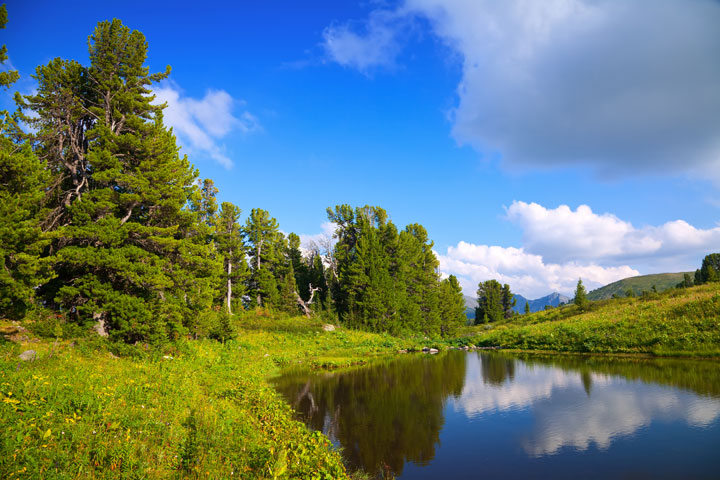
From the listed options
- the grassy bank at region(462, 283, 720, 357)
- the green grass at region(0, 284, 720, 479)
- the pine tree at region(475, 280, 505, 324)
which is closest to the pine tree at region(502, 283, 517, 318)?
the pine tree at region(475, 280, 505, 324)

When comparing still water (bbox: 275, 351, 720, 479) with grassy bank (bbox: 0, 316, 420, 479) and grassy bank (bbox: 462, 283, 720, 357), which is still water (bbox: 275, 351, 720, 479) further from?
grassy bank (bbox: 462, 283, 720, 357)

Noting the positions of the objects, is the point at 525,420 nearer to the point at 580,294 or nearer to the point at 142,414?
the point at 142,414

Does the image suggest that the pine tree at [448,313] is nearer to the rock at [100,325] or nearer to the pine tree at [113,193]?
the pine tree at [113,193]

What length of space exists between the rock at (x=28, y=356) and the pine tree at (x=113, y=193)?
561 cm

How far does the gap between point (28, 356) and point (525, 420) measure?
20.1m

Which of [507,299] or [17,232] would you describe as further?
[507,299]

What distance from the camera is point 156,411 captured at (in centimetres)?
1009

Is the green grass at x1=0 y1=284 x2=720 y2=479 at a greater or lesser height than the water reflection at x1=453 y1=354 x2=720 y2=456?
greater

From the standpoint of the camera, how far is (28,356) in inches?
522

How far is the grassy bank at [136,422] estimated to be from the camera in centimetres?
665

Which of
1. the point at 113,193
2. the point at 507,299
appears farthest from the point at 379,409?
the point at 507,299

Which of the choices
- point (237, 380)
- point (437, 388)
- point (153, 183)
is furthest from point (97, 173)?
point (437, 388)

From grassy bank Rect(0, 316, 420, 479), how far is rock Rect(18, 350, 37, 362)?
278 mm

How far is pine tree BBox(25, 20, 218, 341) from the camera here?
63.8ft
